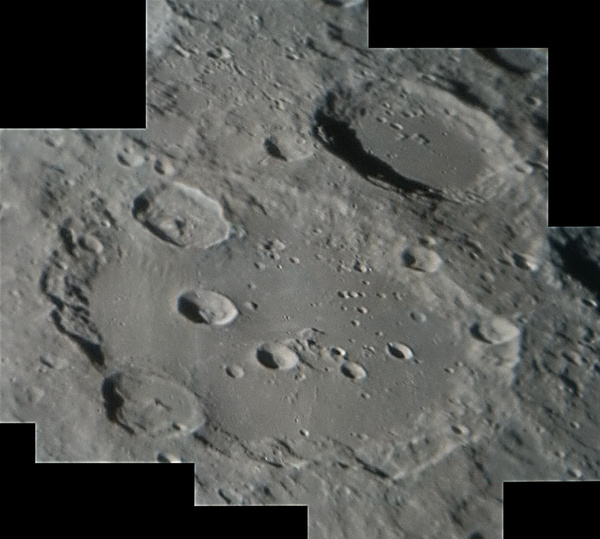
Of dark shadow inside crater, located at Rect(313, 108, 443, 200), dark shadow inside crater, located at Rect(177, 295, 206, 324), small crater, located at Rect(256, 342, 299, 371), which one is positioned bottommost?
small crater, located at Rect(256, 342, 299, 371)

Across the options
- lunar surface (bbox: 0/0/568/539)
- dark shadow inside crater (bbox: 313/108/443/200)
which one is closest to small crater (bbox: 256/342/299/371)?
lunar surface (bbox: 0/0/568/539)

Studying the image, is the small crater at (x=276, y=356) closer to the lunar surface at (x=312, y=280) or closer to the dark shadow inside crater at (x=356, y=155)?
the lunar surface at (x=312, y=280)

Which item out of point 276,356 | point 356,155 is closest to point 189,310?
point 276,356

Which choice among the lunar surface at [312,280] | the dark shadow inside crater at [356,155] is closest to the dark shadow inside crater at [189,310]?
the lunar surface at [312,280]

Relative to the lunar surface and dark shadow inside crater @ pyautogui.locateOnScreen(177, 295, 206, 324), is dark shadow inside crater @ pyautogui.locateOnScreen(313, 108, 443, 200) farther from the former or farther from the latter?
dark shadow inside crater @ pyautogui.locateOnScreen(177, 295, 206, 324)

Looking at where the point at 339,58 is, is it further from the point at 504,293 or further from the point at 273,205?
the point at 504,293

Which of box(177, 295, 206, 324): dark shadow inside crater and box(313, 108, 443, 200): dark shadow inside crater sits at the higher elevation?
box(313, 108, 443, 200): dark shadow inside crater

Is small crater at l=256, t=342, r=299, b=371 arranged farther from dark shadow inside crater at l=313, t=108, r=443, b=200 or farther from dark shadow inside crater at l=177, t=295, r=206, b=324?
dark shadow inside crater at l=313, t=108, r=443, b=200

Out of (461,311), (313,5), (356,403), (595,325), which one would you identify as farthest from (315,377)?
(313,5)
